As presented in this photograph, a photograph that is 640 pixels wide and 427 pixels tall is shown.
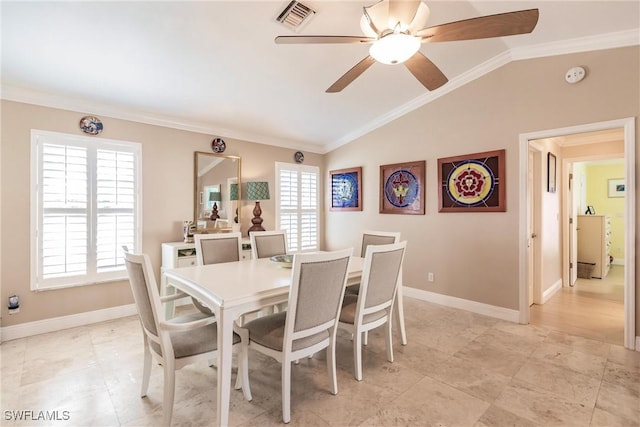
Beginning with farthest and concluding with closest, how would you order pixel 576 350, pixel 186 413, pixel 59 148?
pixel 59 148, pixel 576 350, pixel 186 413

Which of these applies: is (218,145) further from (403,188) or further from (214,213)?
(403,188)

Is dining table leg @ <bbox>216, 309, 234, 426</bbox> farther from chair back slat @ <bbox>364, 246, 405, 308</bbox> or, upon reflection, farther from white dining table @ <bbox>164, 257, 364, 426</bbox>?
chair back slat @ <bbox>364, 246, 405, 308</bbox>

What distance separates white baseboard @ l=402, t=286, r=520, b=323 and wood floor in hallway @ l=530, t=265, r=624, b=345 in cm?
27

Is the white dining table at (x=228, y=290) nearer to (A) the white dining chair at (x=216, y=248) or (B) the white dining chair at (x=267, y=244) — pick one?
(A) the white dining chair at (x=216, y=248)

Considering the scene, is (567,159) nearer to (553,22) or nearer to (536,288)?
(536,288)

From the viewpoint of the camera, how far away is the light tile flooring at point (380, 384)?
1.79m

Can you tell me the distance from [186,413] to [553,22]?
421 centimetres

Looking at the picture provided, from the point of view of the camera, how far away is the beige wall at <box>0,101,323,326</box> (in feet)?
9.25

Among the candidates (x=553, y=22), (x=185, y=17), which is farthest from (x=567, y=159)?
(x=185, y=17)

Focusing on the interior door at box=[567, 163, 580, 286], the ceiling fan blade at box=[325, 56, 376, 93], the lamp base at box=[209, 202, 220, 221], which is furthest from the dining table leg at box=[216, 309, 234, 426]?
the interior door at box=[567, 163, 580, 286]

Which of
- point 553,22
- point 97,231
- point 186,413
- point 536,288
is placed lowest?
point 186,413

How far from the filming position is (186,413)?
71.7 inches

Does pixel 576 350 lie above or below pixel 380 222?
below

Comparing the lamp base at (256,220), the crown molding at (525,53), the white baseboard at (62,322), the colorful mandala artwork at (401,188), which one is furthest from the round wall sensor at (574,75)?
the white baseboard at (62,322)
